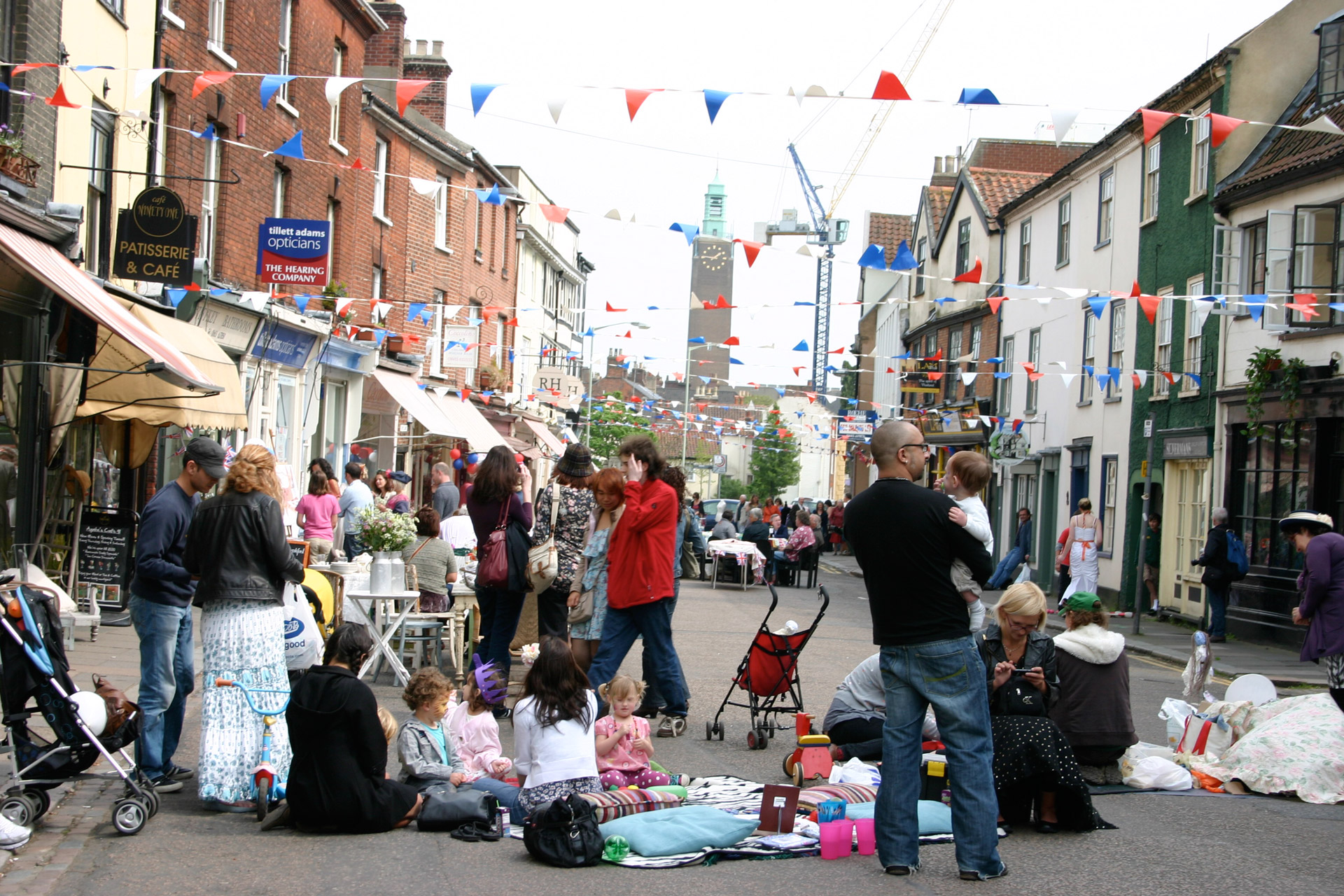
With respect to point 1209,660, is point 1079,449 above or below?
above

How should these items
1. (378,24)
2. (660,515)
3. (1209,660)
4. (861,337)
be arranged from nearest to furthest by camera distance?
(660,515), (1209,660), (378,24), (861,337)

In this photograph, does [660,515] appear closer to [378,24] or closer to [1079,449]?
[378,24]

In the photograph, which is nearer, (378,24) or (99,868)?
(99,868)

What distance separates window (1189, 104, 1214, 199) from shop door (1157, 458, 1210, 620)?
4.86 meters

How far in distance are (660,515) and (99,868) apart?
442 cm

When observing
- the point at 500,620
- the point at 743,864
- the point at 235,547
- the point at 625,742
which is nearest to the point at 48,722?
the point at 235,547

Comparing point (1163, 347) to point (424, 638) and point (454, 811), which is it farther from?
point (454, 811)

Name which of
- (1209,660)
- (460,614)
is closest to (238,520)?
(460,614)

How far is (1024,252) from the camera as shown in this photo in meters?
32.8

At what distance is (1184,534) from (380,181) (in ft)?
59.1

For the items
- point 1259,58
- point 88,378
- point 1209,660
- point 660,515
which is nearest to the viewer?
point 660,515

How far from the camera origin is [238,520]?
6500mm

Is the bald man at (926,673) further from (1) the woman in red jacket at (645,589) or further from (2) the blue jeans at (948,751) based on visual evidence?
(1) the woman in red jacket at (645,589)

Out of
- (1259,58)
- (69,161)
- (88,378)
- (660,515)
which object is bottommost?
(660,515)
